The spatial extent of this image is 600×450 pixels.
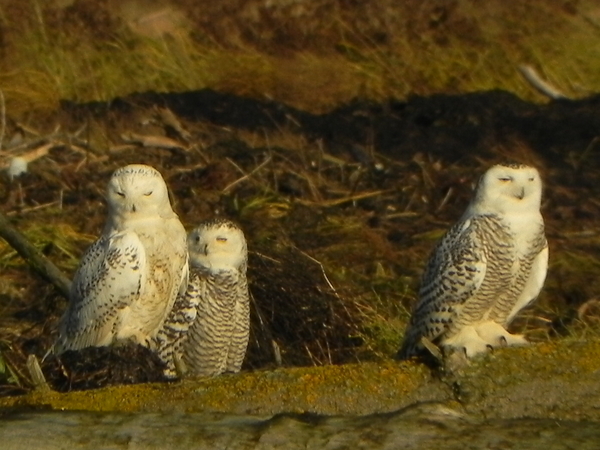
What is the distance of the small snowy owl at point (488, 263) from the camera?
20.7 ft

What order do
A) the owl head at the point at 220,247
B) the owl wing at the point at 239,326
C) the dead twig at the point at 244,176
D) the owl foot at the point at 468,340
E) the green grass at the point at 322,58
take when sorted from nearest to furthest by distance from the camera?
the owl foot at the point at 468,340 < the owl head at the point at 220,247 < the owl wing at the point at 239,326 < the dead twig at the point at 244,176 < the green grass at the point at 322,58

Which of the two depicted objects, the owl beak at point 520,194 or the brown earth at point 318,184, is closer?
the owl beak at point 520,194

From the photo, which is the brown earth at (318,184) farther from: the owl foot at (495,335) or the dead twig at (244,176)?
the owl foot at (495,335)

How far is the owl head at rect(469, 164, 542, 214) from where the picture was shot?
6.29 metres

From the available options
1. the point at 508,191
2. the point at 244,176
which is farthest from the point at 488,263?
the point at 244,176

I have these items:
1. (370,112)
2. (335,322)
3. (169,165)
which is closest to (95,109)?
(169,165)

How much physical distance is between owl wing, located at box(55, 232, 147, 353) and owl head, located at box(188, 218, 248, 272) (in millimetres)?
434

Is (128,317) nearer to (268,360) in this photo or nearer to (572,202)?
(268,360)

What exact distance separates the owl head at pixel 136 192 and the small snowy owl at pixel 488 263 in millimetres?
1356

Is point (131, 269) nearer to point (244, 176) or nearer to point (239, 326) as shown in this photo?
point (239, 326)

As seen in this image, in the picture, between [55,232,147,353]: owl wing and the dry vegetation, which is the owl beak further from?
[55,232,147,353]: owl wing

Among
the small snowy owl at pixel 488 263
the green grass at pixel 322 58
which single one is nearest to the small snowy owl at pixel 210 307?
the small snowy owl at pixel 488 263

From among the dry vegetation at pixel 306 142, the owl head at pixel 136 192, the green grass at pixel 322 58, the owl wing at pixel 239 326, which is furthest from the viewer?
the green grass at pixel 322 58

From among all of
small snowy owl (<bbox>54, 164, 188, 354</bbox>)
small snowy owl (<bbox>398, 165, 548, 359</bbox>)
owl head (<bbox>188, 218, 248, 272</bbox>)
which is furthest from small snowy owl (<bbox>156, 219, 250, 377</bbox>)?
small snowy owl (<bbox>398, 165, 548, 359</bbox>)
